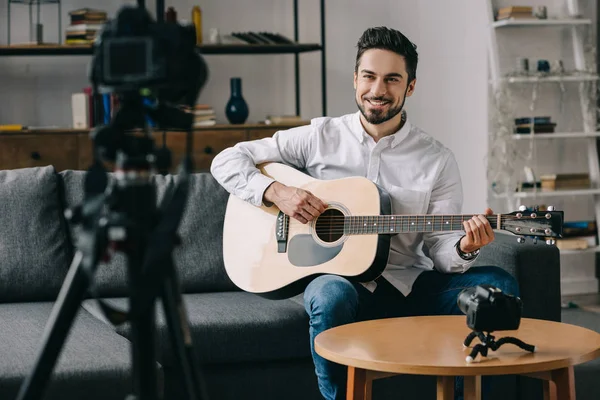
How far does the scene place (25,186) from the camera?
2.69 meters

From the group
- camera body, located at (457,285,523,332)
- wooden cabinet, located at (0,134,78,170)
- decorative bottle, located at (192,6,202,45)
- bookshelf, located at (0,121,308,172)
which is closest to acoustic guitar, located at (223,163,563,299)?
camera body, located at (457,285,523,332)

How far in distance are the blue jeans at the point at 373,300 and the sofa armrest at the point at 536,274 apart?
0.15 meters

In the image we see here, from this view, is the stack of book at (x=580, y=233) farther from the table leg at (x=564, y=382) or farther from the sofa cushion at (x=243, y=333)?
the table leg at (x=564, y=382)

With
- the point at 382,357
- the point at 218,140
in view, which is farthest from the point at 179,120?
the point at 218,140

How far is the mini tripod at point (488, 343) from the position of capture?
1.68 metres

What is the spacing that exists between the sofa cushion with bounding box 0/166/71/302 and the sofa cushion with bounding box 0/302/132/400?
14.1 inches

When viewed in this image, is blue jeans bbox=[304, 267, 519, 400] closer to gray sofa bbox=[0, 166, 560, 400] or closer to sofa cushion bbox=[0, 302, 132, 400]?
gray sofa bbox=[0, 166, 560, 400]

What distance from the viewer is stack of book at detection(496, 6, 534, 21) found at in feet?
15.1

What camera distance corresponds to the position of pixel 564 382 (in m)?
1.75

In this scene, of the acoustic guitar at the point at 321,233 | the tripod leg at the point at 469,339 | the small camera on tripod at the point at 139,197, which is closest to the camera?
the small camera on tripod at the point at 139,197

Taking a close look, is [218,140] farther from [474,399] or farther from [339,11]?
[474,399]

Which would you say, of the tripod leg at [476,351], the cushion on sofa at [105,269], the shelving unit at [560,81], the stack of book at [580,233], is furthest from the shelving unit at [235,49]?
the tripod leg at [476,351]

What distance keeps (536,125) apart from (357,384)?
3183mm

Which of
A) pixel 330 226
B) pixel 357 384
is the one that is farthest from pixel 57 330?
pixel 330 226
